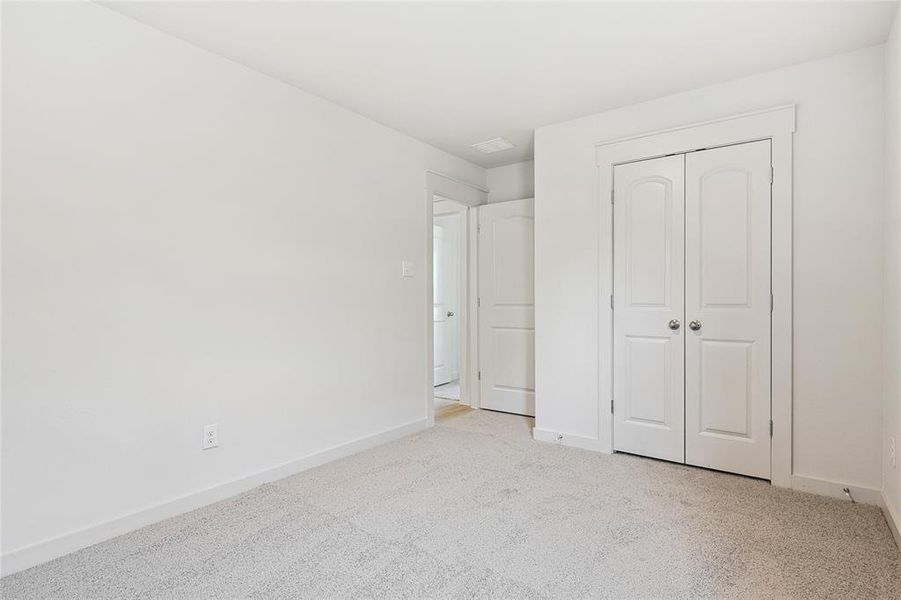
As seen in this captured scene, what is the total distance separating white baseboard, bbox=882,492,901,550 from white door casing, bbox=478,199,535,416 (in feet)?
7.70

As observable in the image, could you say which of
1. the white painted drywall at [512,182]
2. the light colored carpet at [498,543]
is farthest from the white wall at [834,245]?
the white painted drywall at [512,182]

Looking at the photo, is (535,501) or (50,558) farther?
(535,501)

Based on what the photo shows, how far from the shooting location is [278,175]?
2.71 meters

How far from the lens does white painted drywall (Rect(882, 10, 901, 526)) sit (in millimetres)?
1993

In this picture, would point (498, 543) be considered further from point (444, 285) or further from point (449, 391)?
point (444, 285)

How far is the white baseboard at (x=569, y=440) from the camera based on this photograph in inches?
126

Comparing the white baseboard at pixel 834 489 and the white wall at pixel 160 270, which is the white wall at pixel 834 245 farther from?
the white wall at pixel 160 270

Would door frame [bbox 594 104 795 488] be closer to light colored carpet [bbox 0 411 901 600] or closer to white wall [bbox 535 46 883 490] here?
white wall [bbox 535 46 883 490]

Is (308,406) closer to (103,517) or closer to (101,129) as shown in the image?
(103,517)

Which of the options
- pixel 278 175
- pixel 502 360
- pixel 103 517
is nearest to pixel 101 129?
pixel 278 175

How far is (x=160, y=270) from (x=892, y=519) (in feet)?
11.5

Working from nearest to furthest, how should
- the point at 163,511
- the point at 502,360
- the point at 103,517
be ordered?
the point at 103,517 < the point at 163,511 < the point at 502,360

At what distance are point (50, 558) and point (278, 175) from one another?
2.03m

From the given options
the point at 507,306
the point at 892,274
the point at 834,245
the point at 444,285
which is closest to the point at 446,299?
the point at 444,285
